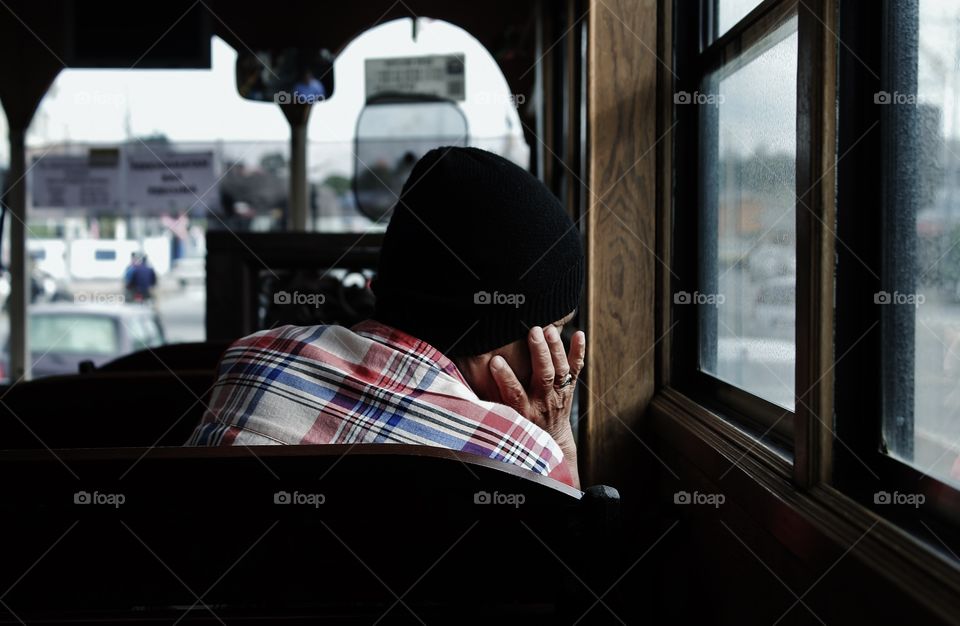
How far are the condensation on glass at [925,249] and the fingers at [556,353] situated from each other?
0.40 metres

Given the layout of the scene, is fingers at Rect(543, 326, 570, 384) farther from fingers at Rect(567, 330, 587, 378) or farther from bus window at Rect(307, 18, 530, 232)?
bus window at Rect(307, 18, 530, 232)

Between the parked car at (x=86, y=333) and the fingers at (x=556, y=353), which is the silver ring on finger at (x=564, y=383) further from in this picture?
the parked car at (x=86, y=333)

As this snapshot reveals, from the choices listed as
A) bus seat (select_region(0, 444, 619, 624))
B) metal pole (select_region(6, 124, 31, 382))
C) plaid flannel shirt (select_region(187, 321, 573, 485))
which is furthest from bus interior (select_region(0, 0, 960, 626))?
metal pole (select_region(6, 124, 31, 382))

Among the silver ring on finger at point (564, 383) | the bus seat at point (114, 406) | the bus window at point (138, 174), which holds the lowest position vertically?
the bus seat at point (114, 406)

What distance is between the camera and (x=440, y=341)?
1.09 m

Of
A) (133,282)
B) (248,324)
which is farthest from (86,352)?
(248,324)

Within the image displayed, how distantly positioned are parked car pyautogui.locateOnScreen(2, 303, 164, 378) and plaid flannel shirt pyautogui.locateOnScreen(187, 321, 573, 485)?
Result: 16.6 ft

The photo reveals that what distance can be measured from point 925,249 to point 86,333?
5877 mm

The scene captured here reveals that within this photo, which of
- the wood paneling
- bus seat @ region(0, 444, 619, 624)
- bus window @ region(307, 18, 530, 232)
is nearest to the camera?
bus seat @ region(0, 444, 619, 624)

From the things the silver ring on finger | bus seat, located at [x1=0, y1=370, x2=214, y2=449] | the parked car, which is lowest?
the parked car

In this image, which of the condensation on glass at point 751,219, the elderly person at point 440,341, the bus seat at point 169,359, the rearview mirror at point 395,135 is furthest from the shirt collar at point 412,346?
the rearview mirror at point 395,135

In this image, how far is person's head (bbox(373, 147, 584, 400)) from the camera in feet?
3.40

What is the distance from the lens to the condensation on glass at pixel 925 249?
86 centimetres

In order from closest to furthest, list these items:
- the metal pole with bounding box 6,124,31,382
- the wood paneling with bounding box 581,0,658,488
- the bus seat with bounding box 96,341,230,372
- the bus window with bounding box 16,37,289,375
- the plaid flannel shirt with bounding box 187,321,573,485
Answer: the plaid flannel shirt with bounding box 187,321,573,485 < the wood paneling with bounding box 581,0,658,488 < the bus seat with bounding box 96,341,230,372 < the bus window with bounding box 16,37,289,375 < the metal pole with bounding box 6,124,31,382
